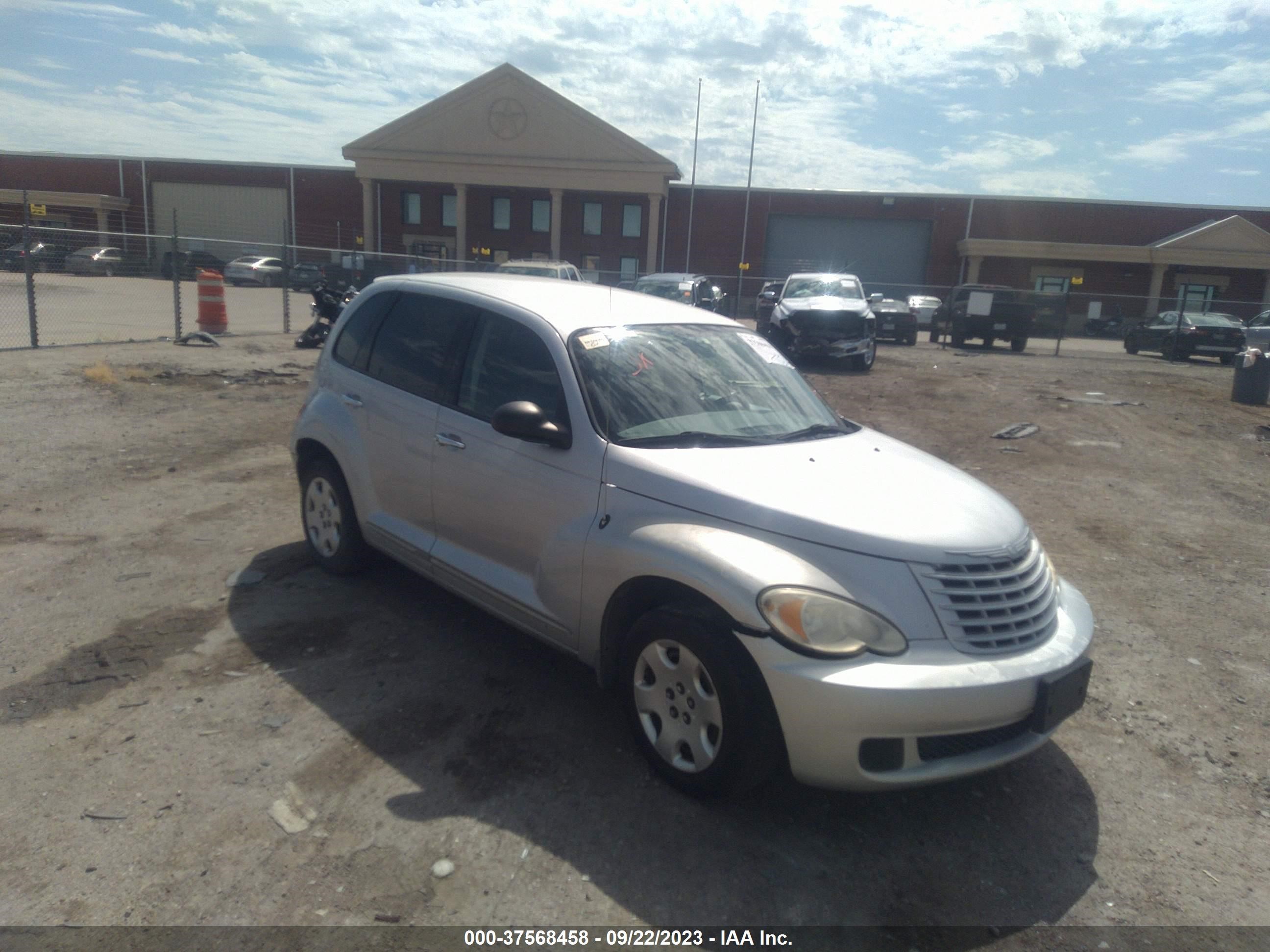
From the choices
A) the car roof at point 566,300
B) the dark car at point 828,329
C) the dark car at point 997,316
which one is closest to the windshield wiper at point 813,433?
the car roof at point 566,300

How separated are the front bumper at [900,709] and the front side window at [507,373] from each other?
1.53m

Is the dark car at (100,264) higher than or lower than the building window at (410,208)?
lower

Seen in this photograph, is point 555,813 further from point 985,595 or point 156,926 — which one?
point 985,595

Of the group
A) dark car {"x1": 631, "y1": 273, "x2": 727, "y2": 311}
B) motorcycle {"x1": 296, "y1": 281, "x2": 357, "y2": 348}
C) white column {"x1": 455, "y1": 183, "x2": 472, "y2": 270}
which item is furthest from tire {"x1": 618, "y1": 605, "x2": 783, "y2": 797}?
white column {"x1": 455, "y1": 183, "x2": 472, "y2": 270}

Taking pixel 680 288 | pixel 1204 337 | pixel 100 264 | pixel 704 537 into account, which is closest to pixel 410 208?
pixel 100 264

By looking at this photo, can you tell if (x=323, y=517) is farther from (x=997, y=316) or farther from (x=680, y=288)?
(x=997, y=316)

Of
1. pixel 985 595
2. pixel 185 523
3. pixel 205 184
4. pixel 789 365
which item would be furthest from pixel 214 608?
pixel 205 184

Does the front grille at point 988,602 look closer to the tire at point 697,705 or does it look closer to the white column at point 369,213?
the tire at point 697,705

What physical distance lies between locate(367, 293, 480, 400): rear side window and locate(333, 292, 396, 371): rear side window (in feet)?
0.28

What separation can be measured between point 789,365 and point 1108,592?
2.63 m

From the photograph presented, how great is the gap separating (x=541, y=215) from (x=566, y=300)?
43.7 metres

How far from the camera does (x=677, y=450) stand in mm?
3627

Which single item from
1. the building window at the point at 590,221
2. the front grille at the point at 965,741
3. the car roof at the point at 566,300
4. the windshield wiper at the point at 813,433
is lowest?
the front grille at the point at 965,741

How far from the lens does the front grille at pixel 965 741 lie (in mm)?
2965
